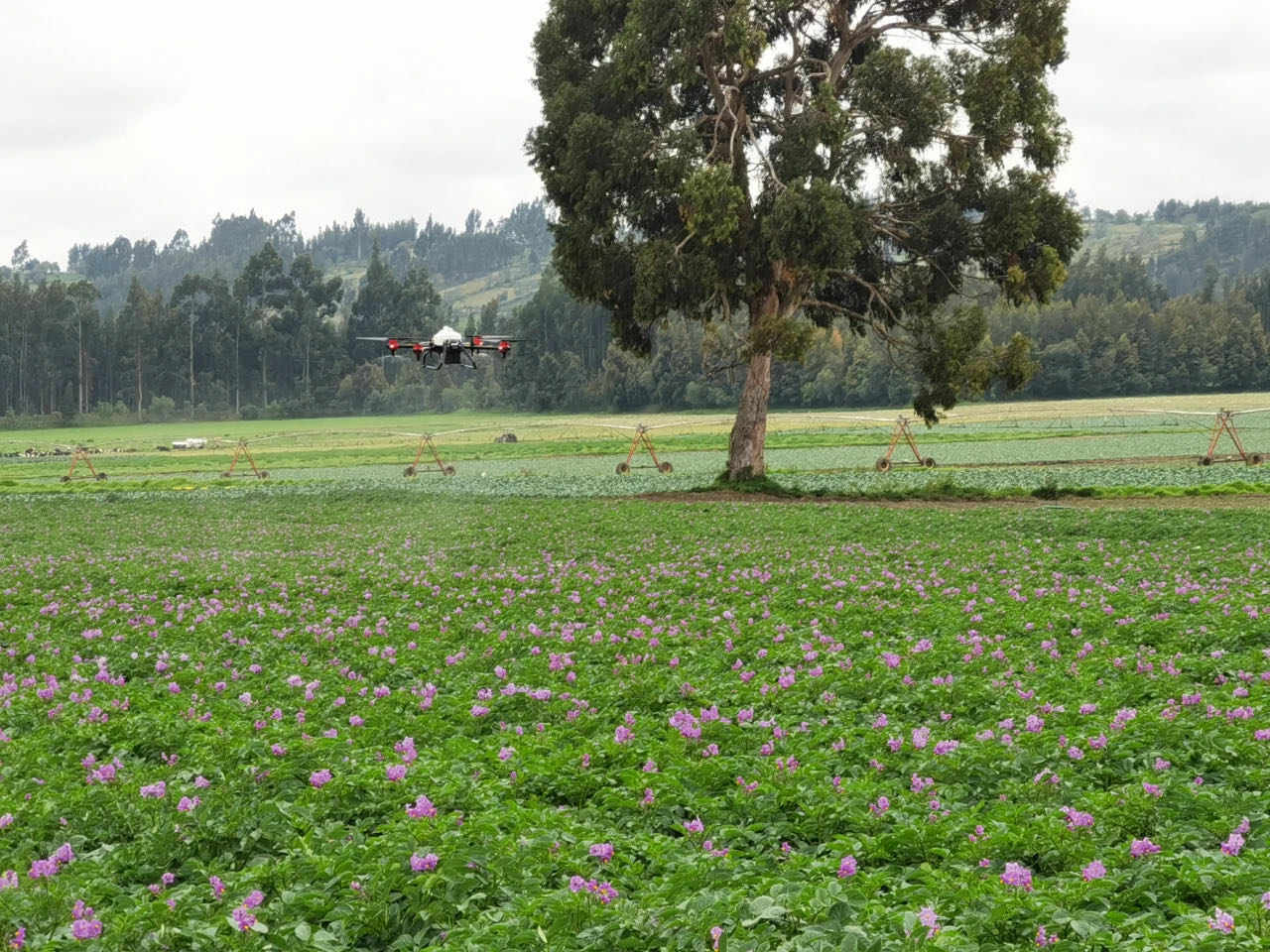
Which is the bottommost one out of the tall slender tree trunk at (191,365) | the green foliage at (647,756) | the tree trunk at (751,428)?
the green foliage at (647,756)

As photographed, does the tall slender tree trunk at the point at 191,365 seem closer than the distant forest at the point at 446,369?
No

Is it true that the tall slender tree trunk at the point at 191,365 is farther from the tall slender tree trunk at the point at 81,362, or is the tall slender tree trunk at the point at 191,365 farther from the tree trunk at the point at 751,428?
the tree trunk at the point at 751,428

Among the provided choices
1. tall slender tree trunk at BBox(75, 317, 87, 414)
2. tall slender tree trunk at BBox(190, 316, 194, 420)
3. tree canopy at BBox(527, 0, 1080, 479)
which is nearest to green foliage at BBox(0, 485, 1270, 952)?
tree canopy at BBox(527, 0, 1080, 479)

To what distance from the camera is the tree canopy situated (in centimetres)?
3034

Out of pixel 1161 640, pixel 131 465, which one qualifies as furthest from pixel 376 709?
pixel 131 465

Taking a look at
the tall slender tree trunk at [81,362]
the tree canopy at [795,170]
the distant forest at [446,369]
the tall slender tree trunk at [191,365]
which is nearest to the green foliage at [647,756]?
the tree canopy at [795,170]

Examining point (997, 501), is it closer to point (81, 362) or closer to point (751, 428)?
point (751, 428)

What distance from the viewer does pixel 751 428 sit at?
112ft

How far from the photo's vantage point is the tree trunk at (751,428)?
3384 centimetres

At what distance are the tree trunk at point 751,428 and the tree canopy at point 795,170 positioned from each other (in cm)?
7

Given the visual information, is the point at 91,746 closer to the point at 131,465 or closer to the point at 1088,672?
the point at 1088,672

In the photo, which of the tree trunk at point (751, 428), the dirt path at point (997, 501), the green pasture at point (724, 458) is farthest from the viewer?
the green pasture at point (724, 458)

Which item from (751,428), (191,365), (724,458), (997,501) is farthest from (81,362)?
(997,501)

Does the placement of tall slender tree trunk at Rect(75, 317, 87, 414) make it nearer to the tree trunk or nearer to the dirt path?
the tree trunk
